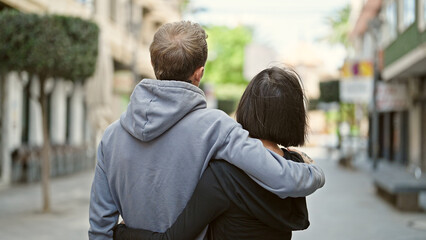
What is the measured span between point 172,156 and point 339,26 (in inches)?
2542

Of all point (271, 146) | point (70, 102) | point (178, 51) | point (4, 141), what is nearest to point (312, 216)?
point (4, 141)

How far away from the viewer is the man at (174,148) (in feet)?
7.14

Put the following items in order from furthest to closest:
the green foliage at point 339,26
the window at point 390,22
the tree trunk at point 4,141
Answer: the green foliage at point 339,26
the window at point 390,22
the tree trunk at point 4,141

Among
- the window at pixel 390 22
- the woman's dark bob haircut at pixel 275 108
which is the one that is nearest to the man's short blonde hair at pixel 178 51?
the woman's dark bob haircut at pixel 275 108

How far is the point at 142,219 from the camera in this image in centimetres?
Result: 232

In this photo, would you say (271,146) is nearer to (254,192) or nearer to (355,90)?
(254,192)

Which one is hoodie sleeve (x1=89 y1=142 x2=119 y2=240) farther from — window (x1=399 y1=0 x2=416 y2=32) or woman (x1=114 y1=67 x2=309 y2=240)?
window (x1=399 y1=0 x2=416 y2=32)

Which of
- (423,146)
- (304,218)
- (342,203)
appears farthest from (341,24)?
(304,218)

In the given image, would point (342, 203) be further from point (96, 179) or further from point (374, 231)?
point (96, 179)

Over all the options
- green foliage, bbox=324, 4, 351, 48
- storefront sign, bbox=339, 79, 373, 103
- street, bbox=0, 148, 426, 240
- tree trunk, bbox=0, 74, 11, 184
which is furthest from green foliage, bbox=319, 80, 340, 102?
green foliage, bbox=324, 4, 351, 48

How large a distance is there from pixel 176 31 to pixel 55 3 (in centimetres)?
1566

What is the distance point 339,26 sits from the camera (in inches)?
2544

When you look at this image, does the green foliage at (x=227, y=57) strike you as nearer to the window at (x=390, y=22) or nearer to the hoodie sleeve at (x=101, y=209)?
the window at (x=390, y=22)

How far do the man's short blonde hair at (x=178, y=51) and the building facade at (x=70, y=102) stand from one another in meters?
8.83
